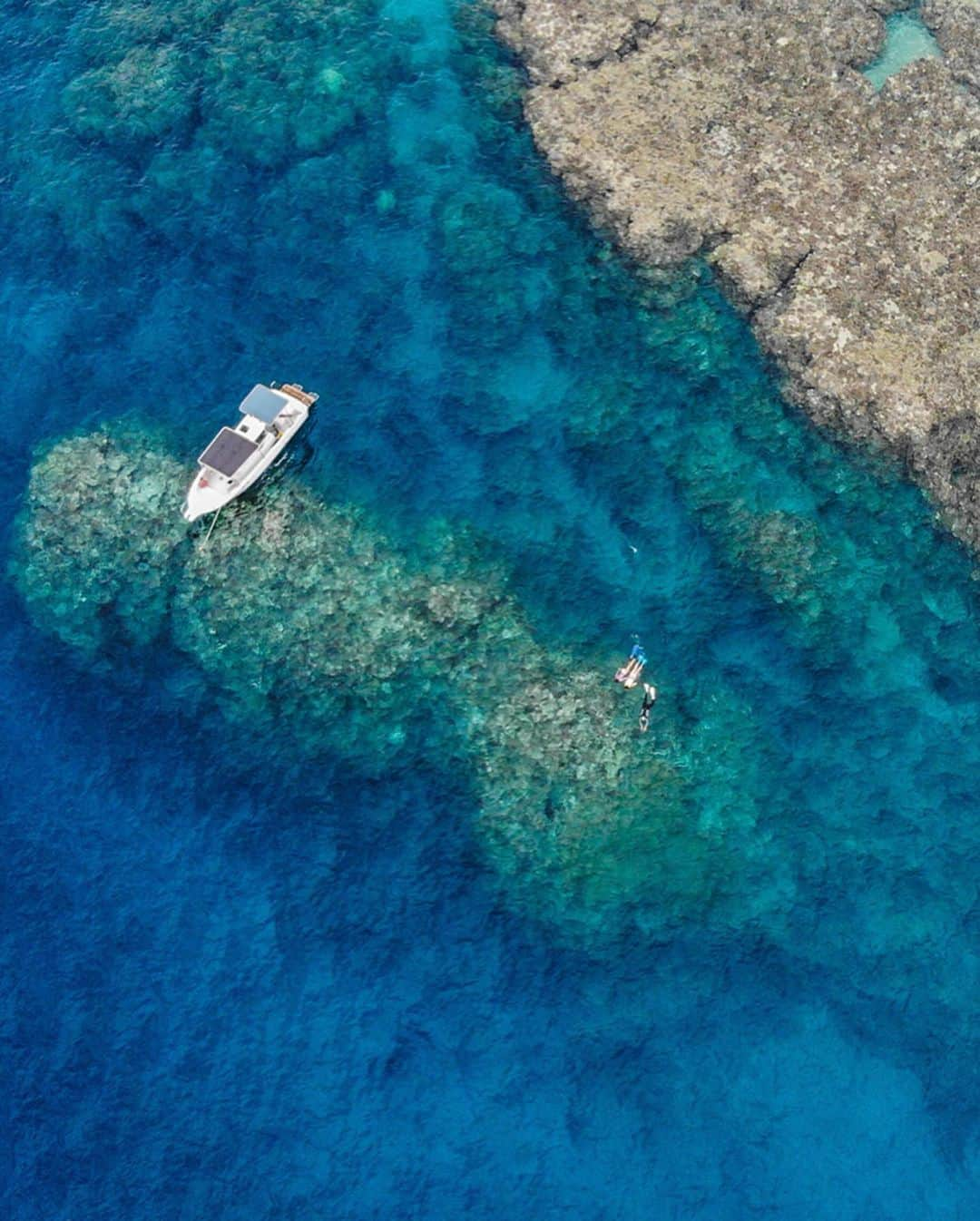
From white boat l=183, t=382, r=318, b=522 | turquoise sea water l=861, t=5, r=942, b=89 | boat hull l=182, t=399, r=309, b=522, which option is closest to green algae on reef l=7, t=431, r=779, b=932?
boat hull l=182, t=399, r=309, b=522

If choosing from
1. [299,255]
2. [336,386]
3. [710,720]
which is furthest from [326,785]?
[299,255]

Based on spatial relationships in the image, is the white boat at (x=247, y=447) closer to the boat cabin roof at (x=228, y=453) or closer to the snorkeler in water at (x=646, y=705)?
the boat cabin roof at (x=228, y=453)

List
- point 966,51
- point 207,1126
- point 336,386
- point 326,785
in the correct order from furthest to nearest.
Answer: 1. point 966,51
2. point 336,386
3. point 326,785
4. point 207,1126

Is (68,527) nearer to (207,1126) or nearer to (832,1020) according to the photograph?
(207,1126)

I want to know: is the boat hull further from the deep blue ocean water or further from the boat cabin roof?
the deep blue ocean water

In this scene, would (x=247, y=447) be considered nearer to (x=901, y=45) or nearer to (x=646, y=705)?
(x=646, y=705)

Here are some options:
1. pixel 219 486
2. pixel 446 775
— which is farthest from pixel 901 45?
pixel 446 775
